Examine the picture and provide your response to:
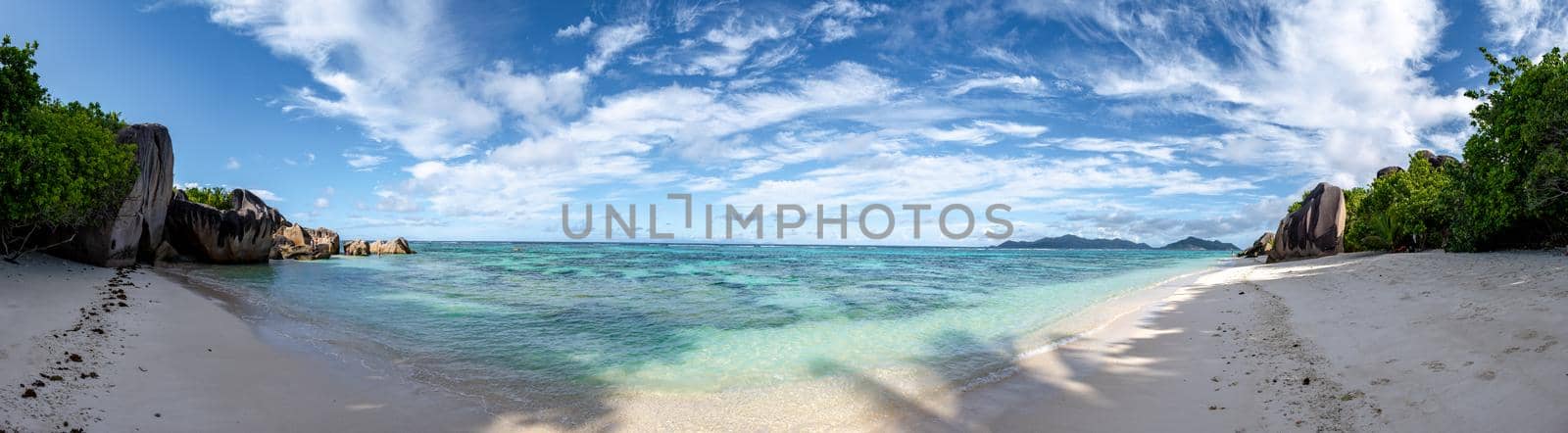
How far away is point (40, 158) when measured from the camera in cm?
1290

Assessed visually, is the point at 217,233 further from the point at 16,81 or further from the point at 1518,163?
the point at 1518,163

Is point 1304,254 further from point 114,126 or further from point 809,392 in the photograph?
point 114,126

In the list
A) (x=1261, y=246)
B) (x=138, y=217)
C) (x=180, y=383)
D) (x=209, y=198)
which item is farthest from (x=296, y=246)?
(x=1261, y=246)

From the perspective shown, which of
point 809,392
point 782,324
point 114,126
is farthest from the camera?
point 114,126

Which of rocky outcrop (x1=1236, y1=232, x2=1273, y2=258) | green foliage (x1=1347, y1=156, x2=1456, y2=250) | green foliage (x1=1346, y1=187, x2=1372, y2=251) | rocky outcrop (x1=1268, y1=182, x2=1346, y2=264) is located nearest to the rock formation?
green foliage (x1=1347, y1=156, x2=1456, y2=250)

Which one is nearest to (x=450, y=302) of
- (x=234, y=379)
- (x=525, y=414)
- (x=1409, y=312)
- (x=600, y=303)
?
(x=600, y=303)

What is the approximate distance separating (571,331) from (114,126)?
2380 cm

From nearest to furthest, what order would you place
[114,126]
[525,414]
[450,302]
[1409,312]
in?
[525,414] → [1409,312] → [450,302] → [114,126]

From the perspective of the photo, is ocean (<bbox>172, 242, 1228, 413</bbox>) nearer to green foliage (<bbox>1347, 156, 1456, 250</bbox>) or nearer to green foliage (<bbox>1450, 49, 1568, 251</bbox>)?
green foliage (<bbox>1450, 49, 1568, 251</bbox>)

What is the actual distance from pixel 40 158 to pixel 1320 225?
47.5 m

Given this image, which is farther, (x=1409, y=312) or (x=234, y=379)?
(x=1409, y=312)

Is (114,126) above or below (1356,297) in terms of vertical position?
above

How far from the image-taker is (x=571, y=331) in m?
11.7

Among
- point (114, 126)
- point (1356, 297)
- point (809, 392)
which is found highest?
point (114, 126)
